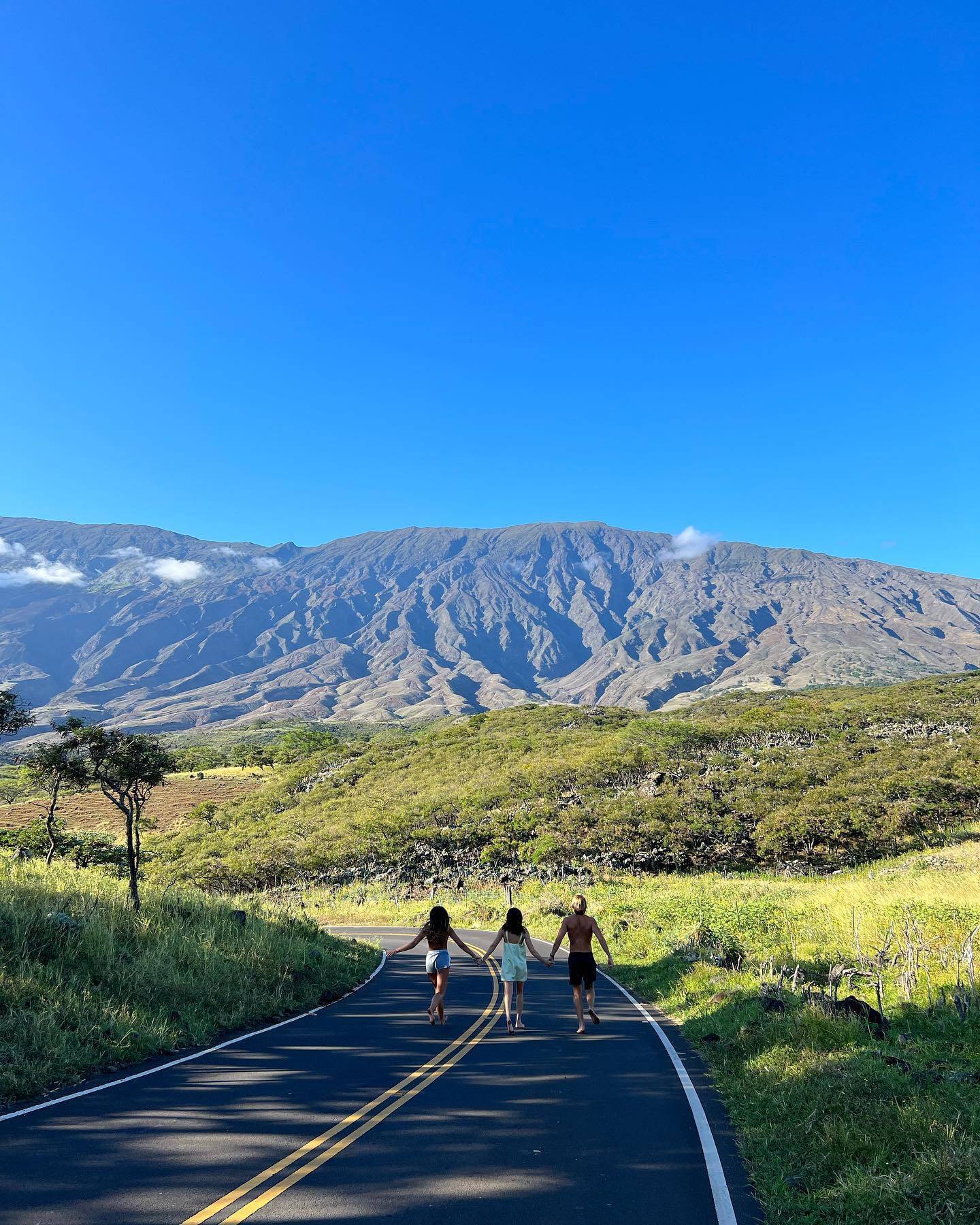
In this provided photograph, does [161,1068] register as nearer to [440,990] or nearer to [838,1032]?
[440,990]

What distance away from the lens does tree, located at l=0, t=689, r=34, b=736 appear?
1720 centimetres

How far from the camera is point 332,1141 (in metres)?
6.04

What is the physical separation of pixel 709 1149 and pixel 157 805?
6879 cm

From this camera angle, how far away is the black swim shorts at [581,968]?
11.3m

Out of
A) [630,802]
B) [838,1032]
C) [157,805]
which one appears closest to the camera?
[838,1032]

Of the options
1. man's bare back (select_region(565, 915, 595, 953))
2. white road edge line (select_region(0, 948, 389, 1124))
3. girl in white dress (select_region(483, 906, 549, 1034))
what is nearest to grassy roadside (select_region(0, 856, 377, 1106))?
white road edge line (select_region(0, 948, 389, 1124))

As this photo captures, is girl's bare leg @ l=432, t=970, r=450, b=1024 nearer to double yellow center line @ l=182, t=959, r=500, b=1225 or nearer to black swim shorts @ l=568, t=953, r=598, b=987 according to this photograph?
double yellow center line @ l=182, t=959, r=500, b=1225

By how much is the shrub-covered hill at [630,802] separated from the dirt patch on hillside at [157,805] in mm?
5402

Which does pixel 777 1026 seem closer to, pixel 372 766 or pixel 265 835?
pixel 265 835

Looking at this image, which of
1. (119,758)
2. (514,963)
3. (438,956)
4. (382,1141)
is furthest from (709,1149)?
(119,758)

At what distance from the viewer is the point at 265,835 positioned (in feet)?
162

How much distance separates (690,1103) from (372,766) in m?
58.5

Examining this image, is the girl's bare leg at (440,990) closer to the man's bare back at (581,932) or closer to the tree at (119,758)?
the man's bare back at (581,932)

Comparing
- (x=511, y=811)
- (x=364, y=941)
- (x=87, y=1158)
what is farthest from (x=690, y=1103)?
(x=511, y=811)
